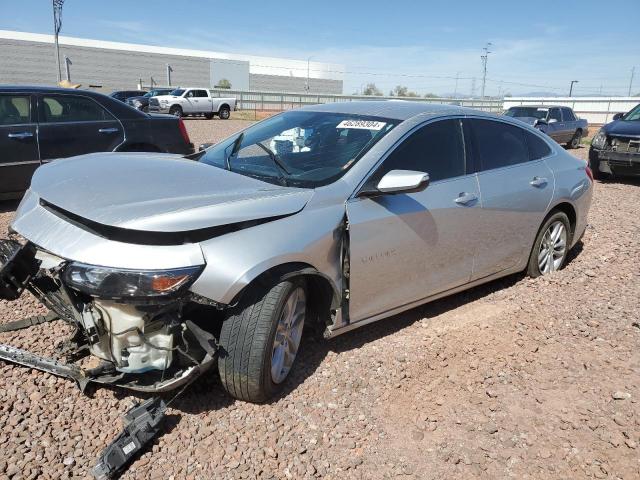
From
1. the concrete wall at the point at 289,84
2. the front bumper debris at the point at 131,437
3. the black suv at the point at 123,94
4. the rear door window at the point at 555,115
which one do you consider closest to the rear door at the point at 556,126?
the rear door window at the point at 555,115

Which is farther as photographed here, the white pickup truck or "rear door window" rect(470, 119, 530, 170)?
the white pickup truck

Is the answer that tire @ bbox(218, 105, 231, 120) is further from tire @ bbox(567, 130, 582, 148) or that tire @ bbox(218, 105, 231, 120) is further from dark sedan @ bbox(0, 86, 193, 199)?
dark sedan @ bbox(0, 86, 193, 199)

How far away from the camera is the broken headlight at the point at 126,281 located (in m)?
2.44

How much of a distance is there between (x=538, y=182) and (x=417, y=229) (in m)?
1.72

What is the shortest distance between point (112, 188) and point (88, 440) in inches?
51.0

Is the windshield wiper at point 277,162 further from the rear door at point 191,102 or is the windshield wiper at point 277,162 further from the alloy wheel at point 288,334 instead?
the rear door at point 191,102

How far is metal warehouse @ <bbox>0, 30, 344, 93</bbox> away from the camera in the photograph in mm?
60844

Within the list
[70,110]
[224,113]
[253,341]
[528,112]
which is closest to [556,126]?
[528,112]

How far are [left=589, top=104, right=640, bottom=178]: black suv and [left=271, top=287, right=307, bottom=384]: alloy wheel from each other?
979 cm

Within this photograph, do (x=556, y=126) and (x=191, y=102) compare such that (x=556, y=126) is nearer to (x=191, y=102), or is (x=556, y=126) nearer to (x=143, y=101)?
(x=191, y=102)

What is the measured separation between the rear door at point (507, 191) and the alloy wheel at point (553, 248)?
323 millimetres

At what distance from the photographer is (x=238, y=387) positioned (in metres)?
2.83

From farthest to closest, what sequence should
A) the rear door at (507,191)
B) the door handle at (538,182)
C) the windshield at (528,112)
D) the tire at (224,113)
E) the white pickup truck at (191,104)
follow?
the tire at (224,113) < the white pickup truck at (191,104) < the windshield at (528,112) < the door handle at (538,182) < the rear door at (507,191)

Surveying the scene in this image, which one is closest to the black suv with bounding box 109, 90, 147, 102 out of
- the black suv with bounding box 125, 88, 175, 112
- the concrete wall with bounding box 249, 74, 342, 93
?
the black suv with bounding box 125, 88, 175, 112
